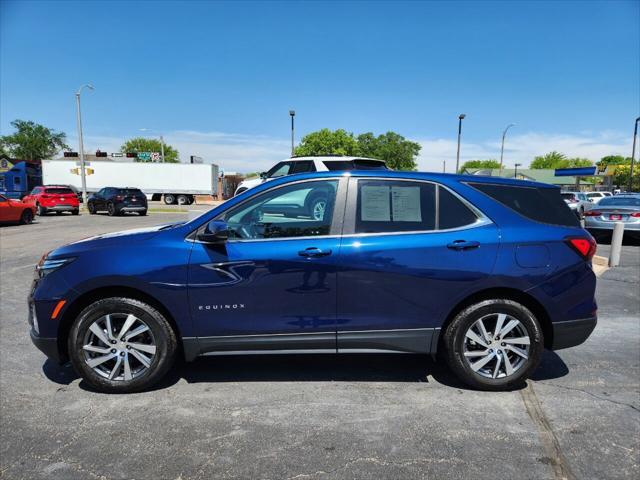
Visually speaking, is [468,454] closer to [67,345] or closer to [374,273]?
[374,273]

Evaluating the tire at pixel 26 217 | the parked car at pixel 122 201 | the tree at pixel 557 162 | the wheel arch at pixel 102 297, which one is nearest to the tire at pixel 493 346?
the wheel arch at pixel 102 297

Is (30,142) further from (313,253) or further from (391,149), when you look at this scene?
(313,253)

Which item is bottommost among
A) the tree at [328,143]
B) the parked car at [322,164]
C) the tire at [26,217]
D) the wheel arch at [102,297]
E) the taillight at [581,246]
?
the tire at [26,217]

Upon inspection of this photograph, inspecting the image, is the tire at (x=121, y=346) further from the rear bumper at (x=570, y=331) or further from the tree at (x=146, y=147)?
the tree at (x=146, y=147)

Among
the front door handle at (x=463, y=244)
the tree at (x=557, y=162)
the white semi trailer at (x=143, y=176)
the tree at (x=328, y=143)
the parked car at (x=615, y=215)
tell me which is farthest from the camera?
the tree at (x=557, y=162)

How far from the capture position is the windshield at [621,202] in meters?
12.5

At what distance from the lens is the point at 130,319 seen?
3.36 metres

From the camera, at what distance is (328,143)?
70.6 meters

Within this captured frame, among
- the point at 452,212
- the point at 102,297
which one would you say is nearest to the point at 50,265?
the point at 102,297

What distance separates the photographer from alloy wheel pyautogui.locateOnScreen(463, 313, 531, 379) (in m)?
3.43

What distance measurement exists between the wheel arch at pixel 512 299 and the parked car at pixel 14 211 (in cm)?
1923

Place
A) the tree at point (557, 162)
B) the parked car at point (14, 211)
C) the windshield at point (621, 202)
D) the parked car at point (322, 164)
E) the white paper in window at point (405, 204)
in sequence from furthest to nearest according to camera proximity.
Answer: the tree at point (557, 162)
the parked car at point (14, 211)
the windshield at point (621, 202)
the parked car at point (322, 164)
the white paper in window at point (405, 204)

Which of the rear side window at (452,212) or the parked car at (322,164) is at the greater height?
the parked car at (322,164)

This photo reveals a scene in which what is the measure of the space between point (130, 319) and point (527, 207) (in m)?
3.26
